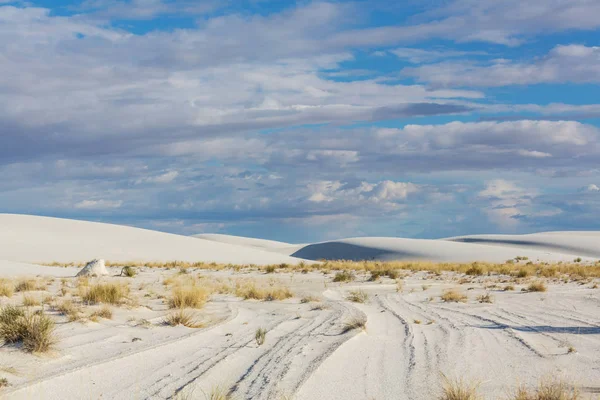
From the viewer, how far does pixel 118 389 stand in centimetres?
629

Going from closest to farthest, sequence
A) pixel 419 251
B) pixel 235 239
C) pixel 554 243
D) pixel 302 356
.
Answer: pixel 302 356
pixel 419 251
pixel 554 243
pixel 235 239

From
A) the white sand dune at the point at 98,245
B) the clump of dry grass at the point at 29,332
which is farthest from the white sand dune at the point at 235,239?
the clump of dry grass at the point at 29,332

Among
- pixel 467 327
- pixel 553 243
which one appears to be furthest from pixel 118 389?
pixel 553 243

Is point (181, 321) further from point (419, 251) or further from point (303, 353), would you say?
point (419, 251)

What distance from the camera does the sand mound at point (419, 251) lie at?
6794cm

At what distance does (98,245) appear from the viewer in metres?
66.6

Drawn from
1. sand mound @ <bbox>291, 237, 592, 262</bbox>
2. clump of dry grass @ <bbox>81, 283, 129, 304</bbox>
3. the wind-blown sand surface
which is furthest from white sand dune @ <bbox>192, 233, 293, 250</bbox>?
the wind-blown sand surface

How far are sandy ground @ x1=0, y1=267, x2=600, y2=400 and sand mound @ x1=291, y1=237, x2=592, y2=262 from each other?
5460 centimetres

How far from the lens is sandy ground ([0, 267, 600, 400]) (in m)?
6.36

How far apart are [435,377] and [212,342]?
11.5 ft

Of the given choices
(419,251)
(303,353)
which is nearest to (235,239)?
(419,251)

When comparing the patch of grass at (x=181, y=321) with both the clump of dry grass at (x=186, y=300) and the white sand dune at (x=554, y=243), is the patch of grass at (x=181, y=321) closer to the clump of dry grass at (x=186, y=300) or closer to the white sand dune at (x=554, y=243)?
the clump of dry grass at (x=186, y=300)

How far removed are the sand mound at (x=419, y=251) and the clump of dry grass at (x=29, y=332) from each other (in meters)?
59.7

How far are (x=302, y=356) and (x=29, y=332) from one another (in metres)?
3.45
